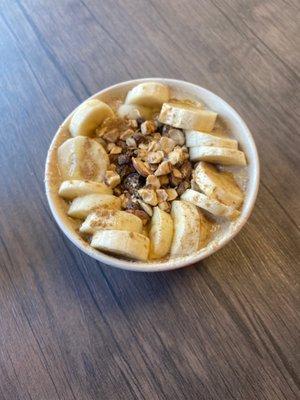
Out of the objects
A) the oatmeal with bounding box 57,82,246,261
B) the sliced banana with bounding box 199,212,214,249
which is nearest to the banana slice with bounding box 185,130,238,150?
the oatmeal with bounding box 57,82,246,261

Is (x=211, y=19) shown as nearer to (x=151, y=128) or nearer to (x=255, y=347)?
(x=151, y=128)

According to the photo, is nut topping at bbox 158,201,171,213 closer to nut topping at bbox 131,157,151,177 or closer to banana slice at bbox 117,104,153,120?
nut topping at bbox 131,157,151,177

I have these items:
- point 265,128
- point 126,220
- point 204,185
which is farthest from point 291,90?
point 126,220

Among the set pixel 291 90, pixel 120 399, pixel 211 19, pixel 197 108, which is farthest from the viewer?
pixel 211 19

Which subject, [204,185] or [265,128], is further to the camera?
[265,128]

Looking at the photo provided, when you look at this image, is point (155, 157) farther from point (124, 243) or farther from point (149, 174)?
point (124, 243)

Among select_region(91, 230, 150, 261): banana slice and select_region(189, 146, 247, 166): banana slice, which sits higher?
select_region(189, 146, 247, 166): banana slice

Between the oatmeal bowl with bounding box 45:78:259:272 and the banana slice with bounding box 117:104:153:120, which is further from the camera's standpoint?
the banana slice with bounding box 117:104:153:120
